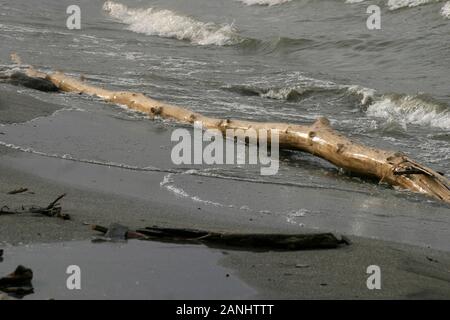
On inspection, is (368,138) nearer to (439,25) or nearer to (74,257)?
(74,257)

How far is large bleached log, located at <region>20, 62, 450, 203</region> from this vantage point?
7391 mm

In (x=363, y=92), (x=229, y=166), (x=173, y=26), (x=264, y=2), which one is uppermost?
(x=264, y=2)

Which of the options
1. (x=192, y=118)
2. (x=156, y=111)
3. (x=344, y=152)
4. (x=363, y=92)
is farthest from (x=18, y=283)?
(x=363, y=92)

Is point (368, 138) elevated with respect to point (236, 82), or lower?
lower

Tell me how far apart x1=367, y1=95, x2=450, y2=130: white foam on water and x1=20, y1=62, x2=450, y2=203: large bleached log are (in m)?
3.17

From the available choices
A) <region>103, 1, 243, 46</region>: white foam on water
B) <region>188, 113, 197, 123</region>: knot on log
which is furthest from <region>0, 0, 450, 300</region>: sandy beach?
<region>103, 1, 243, 46</region>: white foam on water

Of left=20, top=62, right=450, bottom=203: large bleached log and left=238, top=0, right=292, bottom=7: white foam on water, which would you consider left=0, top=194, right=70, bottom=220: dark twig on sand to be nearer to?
left=20, top=62, right=450, bottom=203: large bleached log

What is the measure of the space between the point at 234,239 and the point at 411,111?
782cm

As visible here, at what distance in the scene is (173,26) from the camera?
77.5ft

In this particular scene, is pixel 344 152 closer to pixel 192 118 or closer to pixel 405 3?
pixel 192 118
